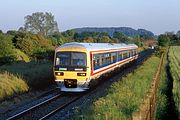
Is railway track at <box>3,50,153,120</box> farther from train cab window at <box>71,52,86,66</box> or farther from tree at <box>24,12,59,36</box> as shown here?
tree at <box>24,12,59,36</box>

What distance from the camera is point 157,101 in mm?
16609

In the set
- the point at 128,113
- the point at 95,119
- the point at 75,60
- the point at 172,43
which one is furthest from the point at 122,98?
the point at 172,43

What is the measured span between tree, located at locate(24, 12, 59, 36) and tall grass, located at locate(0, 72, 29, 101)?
88601 mm

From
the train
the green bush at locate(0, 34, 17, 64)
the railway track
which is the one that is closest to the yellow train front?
the train

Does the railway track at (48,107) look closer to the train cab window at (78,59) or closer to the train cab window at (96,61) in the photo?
the train cab window at (78,59)

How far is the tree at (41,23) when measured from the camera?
109088mm

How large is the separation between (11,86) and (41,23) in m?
91.6

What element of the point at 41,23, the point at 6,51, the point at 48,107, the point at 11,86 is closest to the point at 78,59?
the point at 11,86

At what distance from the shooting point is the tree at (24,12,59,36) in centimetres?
10909

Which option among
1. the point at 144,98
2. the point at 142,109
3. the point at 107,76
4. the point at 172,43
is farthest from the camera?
the point at 172,43

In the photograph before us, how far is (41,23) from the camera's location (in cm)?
11031

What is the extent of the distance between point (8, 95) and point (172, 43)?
13066 cm

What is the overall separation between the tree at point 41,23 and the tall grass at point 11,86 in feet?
291

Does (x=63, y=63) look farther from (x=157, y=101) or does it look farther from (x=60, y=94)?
(x=157, y=101)
